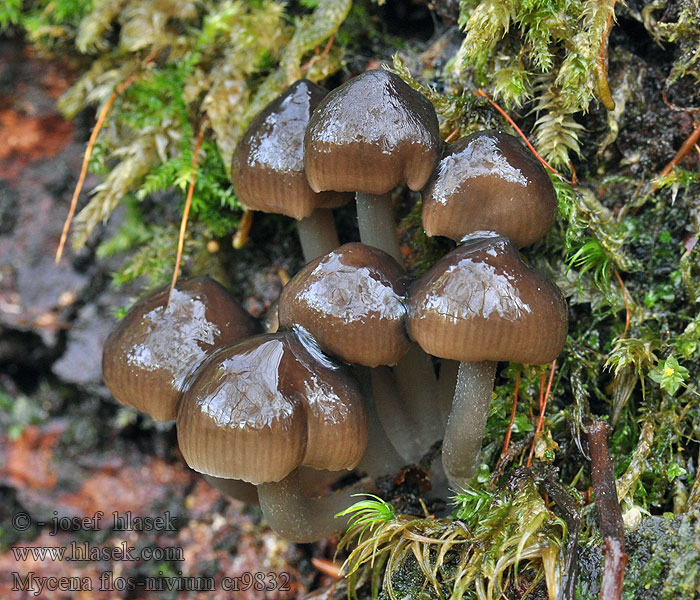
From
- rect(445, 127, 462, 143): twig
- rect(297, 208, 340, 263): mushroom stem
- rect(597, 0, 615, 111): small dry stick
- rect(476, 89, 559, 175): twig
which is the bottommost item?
rect(297, 208, 340, 263): mushroom stem

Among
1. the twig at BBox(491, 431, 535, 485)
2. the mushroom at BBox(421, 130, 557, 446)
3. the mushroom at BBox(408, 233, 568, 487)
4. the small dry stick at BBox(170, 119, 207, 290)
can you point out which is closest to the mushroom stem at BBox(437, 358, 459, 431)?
the twig at BBox(491, 431, 535, 485)

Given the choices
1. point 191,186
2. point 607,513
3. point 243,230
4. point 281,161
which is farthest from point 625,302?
point 191,186

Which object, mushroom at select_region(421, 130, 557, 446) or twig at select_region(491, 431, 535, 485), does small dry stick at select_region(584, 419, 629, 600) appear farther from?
mushroom at select_region(421, 130, 557, 446)

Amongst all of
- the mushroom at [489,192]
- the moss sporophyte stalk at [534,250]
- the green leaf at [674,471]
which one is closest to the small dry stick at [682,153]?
the moss sporophyte stalk at [534,250]

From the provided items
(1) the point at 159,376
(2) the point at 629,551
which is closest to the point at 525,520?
(2) the point at 629,551

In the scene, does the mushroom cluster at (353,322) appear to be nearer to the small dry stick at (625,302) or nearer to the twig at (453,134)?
the twig at (453,134)

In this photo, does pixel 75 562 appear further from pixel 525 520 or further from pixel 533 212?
pixel 533 212
